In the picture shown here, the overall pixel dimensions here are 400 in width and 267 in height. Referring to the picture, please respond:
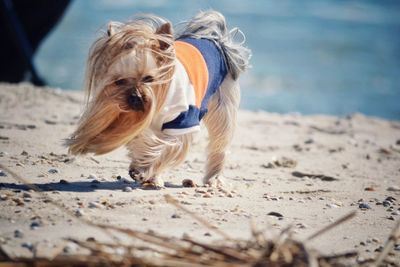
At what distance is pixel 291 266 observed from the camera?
335 centimetres

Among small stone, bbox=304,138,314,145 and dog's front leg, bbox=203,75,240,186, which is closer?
dog's front leg, bbox=203,75,240,186

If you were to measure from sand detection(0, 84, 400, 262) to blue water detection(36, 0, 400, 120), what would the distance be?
1.10 m

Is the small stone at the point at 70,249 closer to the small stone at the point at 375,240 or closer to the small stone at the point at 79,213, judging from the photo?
the small stone at the point at 79,213

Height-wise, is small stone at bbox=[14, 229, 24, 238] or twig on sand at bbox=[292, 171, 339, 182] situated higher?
small stone at bbox=[14, 229, 24, 238]

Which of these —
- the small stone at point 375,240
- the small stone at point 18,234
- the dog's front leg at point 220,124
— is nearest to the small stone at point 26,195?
the small stone at point 18,234

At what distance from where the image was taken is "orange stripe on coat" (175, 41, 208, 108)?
5.62 metres

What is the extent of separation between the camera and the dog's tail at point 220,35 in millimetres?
6254

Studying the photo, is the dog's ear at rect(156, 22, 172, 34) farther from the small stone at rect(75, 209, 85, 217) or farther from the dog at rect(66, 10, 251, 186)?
the small stone at rect(75, 209, 85, 217)

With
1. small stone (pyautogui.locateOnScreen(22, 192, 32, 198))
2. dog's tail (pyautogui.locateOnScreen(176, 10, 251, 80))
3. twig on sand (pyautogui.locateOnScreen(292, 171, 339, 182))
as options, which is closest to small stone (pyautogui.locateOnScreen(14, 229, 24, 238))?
small stone (pyautogui.locateOnScreen(22, 192, 32, 198))

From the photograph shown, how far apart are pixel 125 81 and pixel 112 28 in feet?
1.35

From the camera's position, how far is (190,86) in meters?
5.57

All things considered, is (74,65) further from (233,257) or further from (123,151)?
(233,257)

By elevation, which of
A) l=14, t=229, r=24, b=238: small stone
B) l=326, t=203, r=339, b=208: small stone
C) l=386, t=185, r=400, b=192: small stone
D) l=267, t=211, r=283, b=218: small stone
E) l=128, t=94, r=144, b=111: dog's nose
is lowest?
l=386, t=185, r=400, b=192: small stone

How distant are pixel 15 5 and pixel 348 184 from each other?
6.71 metres
